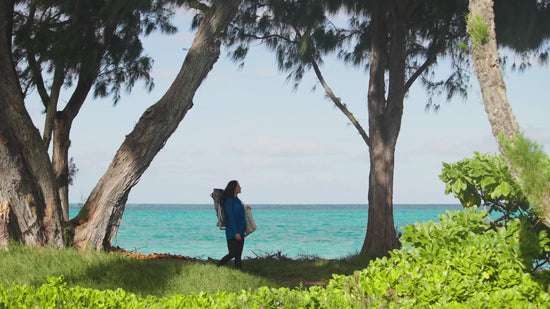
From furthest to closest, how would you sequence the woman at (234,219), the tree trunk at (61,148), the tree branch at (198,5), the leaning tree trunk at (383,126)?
the leaning tree trunk at (383,126)
the tree trunk at (61,148)
the tree branch at (198,5)
the woman at (234,219)

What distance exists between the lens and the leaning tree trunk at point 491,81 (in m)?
5.36

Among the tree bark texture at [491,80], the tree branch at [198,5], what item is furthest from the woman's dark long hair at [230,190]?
the tree bark texture at [491,80]

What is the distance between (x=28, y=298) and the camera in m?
5.09

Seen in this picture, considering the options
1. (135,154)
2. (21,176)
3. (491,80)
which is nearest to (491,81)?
(491,80)

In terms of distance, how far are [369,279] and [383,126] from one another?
24.1 feet

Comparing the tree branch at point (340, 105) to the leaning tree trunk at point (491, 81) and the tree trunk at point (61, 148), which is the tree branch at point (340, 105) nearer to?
the tree trunk at point (61, 148)

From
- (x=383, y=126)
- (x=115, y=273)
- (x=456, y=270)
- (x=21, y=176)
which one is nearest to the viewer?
(x=456, y=270)

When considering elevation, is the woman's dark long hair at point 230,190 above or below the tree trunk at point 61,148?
below

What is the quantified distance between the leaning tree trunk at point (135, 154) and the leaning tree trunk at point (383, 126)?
438cm

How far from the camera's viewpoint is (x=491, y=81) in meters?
5.59

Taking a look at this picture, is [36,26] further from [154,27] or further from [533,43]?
[533,43]

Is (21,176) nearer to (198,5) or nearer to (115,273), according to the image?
(115,273)

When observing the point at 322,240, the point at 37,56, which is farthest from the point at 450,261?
the point at 322,240

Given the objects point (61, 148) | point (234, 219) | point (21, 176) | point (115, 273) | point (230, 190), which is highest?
point (61, 148)
